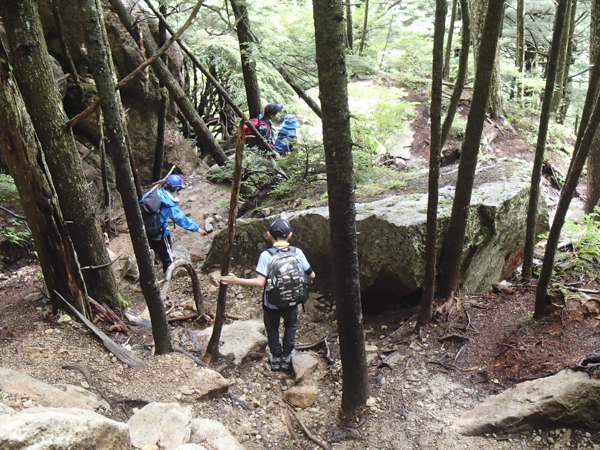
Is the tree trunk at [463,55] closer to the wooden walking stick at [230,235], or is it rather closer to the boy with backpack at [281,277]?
the boy with backpack at [281,277]

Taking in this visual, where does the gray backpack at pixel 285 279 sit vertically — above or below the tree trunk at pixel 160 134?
below

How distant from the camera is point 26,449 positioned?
214 centimetres

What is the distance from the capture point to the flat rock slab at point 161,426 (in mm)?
3162

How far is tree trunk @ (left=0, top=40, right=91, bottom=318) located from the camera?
4.02m

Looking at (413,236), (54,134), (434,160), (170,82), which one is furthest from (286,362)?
(170,82)

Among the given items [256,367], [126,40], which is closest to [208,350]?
[256,367]

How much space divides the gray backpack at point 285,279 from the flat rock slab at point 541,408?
83.1 inches

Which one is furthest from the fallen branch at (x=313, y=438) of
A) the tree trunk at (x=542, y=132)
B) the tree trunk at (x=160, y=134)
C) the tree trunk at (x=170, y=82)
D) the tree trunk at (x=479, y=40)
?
the tree trunk at (x=160, y=134)

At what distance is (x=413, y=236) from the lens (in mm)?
5715

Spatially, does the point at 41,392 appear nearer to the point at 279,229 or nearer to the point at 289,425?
the point at 289,425

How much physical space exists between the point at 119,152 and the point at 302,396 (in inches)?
127

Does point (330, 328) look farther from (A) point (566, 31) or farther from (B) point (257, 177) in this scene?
(A) point (566, 31)

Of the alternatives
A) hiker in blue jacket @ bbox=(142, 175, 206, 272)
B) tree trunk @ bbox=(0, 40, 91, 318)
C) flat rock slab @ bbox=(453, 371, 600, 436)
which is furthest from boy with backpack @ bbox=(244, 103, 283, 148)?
flat rock slab @ bbox=(453, 371, 600, 436)

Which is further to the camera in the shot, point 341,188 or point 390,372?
point 390,372
